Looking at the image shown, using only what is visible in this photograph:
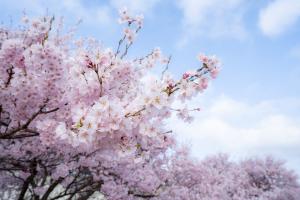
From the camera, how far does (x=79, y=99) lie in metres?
4.69

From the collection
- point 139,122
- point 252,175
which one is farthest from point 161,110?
point 252,175

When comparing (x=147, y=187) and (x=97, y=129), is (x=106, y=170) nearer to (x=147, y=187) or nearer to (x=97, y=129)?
(x=147, y=187)

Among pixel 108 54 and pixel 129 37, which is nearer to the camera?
pixel 108 54

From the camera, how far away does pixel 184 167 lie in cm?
1677

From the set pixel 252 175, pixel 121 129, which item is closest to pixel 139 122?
pixel 121 129

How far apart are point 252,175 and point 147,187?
25.8 metres

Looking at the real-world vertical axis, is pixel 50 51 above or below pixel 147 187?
below

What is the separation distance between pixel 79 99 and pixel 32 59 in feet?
2.42

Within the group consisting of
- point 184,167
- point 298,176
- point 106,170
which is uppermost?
point 298,176

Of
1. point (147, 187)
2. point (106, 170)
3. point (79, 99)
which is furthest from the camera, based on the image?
point (147, 187)

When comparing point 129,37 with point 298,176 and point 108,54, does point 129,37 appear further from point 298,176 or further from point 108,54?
point 298,176

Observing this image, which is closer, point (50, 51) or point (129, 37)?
point (50, 51)

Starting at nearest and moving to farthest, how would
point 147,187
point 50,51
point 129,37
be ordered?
point 50,51 → point 129,37 → point 147,187

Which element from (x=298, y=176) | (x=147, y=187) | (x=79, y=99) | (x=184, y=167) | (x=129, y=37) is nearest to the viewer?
(x=79, y=99)
